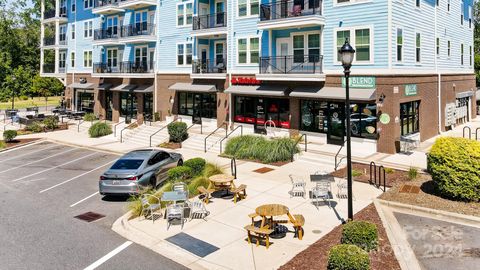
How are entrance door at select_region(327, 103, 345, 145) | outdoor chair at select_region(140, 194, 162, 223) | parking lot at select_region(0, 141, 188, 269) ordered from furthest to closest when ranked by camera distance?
1. entrance door at select_region(327, 103, 345, 145)
2. outdoor chair at select_region(140, 194, 162, 223)
3. parking lot at select_region(0, 141, 188, 269)

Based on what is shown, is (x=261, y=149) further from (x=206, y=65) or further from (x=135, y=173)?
(x=206, y=65)

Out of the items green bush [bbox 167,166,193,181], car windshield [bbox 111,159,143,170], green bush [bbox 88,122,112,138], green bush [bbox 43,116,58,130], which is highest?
green bush [bbox 43,116,58,130]

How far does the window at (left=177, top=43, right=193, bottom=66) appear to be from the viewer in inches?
1264

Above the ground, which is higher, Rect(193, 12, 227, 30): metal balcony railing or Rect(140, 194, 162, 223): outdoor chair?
Rect(193, 12, 227, 30): metal balcony railing

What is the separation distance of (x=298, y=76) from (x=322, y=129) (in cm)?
364

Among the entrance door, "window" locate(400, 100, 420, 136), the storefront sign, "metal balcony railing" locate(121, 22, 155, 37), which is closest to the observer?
the storefront sign

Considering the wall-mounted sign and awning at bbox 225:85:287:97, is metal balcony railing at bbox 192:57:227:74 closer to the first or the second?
awning at bbox 225:85:287:97

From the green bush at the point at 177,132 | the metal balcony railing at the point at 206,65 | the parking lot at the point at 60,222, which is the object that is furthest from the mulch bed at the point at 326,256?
the metal balcony railing at the point at 206,65

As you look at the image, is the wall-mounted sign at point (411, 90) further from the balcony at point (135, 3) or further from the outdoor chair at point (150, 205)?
the balcony at point (135, 3)

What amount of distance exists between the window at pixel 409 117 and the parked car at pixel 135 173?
1409cm

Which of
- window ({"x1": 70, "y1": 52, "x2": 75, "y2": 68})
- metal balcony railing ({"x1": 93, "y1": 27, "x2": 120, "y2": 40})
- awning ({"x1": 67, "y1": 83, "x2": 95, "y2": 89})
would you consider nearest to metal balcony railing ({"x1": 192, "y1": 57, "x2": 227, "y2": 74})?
metal balcony railing ({"x1": 93, "y1": 27, "x2": 120, "y2": 40})

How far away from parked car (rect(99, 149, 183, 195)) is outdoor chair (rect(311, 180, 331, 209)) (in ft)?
21.2

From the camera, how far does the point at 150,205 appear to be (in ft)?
40.5

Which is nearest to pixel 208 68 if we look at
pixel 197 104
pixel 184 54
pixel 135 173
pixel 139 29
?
pixel 184 54
